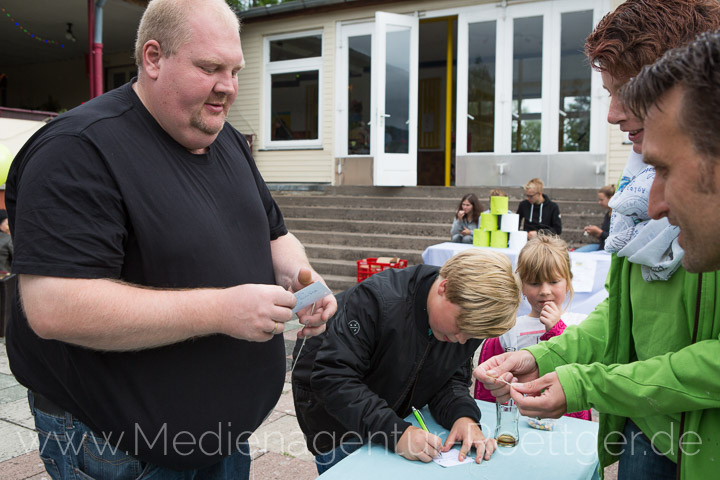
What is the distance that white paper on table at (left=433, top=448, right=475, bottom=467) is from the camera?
1884mm

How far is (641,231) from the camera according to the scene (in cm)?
148

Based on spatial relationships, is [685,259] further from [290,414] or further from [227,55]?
[290,414]

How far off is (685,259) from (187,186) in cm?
121

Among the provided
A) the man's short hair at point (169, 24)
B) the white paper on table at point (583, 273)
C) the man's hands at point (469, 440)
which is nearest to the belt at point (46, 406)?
the man's short hair at point (169, 24)

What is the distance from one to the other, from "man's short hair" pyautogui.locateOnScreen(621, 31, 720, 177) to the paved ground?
2732 mm

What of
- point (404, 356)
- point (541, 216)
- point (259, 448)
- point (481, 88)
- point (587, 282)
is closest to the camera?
point (404, 356)

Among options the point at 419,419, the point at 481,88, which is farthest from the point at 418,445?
the point at 481,88

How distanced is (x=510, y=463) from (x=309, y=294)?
922 mm

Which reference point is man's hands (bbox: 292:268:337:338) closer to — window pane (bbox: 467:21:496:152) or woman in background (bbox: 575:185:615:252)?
woman in background (bbox: 575:185:615:252)

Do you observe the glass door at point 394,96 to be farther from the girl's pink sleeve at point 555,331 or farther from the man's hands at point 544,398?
the man's hands at point 544,398

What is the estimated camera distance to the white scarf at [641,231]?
1.41m

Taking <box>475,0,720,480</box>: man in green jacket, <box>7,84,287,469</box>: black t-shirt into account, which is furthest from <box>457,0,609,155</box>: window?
<box>7,84,287,469</box>: black t-shirt

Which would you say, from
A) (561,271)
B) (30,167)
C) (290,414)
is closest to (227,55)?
(30,167)

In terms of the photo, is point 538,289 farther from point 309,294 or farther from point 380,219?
point 380,219
